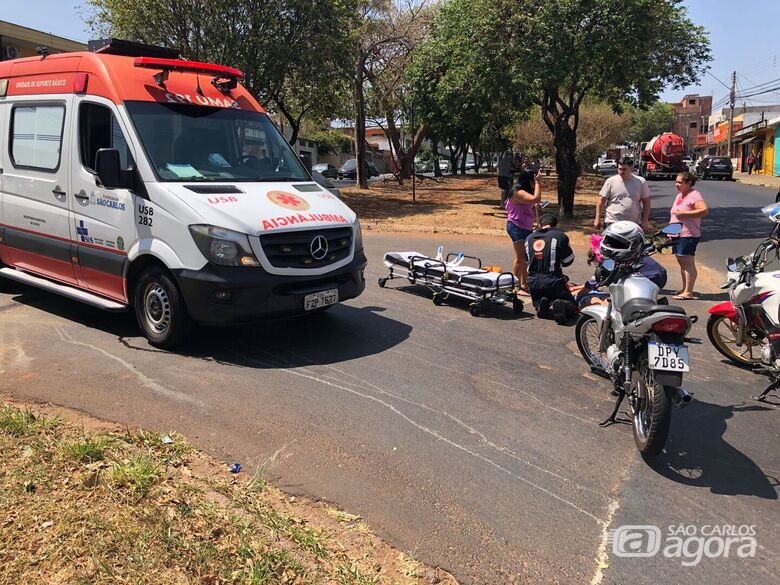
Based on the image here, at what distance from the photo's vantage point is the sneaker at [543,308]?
290 inches

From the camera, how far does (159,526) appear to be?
301 centimetres

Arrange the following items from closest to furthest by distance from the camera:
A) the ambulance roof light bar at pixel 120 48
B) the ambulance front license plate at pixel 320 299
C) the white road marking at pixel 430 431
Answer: the white road marking at pixel 430 431, the ambulance front license plate at pixel 320 299, the ambulance roof light bar at pixel 120 48

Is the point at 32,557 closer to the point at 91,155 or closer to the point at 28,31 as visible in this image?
the point at 91,155

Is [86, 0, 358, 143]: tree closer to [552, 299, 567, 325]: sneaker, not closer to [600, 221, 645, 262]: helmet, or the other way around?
[552, 299, 567, 325]: sneaker

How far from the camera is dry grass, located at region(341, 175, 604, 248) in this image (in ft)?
53.5

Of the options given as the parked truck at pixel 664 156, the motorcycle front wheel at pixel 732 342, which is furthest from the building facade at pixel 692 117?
the motorcycle front wheel at pixel 732 342

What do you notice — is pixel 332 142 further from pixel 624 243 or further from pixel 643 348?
pixel 643 348

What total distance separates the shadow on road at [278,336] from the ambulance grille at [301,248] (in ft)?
2.03

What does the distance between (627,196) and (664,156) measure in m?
36.8

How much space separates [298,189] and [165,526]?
12.3ft

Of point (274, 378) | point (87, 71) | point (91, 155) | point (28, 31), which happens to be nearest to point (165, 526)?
point (274, 378)

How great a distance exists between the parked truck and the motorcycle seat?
39.9 meters

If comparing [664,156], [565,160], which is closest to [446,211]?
[565,160]

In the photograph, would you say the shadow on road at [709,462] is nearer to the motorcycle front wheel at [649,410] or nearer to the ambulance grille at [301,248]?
the motorcycle front wheel at [649,410]
